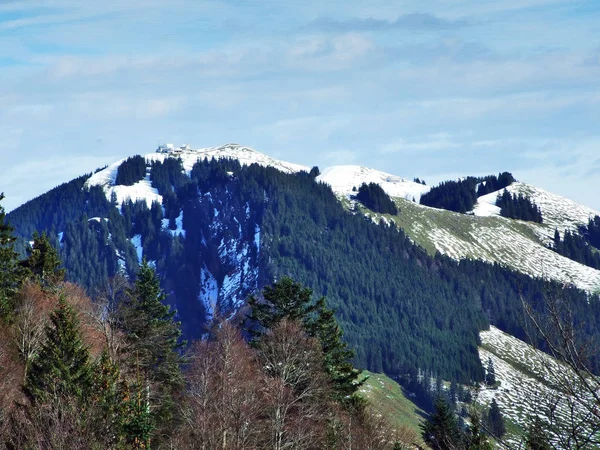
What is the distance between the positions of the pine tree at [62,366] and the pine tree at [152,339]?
1294 cm

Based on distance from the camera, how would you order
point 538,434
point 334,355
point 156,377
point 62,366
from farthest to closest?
point 156,377
point 334,355
point 62,366
point 538,434

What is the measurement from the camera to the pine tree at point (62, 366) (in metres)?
42.5

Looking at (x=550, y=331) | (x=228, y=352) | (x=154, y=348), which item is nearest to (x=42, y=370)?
(x=228, y=352)

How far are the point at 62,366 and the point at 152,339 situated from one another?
65.0ft

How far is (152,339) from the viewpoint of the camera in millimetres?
63656

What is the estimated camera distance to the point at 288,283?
6397cm

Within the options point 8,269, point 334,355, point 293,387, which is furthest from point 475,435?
point 8,269

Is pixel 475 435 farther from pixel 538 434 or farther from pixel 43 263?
pixel 43 263

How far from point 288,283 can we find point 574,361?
Answer: 4907cm

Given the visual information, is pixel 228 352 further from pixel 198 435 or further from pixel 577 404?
pixel 577 404

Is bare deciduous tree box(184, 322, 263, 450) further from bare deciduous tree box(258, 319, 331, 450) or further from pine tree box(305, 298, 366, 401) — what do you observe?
pine tree box(305, 298, 366, 401)

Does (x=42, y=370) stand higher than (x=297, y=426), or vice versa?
(x=42, y=370)

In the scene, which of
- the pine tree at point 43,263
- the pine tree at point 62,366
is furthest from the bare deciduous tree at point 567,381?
the pine tree at point 43,263

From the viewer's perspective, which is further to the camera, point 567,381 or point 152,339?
point 152,339
